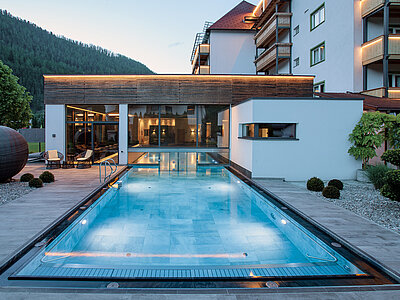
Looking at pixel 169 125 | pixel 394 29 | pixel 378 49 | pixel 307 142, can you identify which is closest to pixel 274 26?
pixel 394 29

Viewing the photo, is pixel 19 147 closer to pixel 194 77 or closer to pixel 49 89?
pixel 49 89

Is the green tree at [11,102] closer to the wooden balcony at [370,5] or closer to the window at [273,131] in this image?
the window at [273,131]

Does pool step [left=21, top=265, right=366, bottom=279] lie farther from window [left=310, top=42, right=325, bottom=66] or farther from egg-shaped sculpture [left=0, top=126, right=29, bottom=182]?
window [left=310, top=42, right=325, bottom=66]

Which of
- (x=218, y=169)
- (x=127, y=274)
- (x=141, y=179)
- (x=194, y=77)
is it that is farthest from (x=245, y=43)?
(x=127, y=274)

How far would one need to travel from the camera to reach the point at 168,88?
15.0 meters

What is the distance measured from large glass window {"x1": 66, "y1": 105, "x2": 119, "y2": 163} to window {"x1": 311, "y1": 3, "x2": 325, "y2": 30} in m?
13.3

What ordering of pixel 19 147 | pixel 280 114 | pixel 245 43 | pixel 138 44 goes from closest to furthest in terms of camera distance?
1. pixel 19 147
2. pixel 280 114
3. pixel 245 43
4. pixel 138 44

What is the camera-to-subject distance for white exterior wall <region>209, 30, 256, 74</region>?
88.0 ft

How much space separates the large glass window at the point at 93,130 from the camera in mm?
15242

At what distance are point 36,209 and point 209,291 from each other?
500 cm

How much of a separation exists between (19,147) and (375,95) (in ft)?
50.9

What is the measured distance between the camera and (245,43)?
27.6 m

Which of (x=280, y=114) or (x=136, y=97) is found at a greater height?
(x=136, y=97)

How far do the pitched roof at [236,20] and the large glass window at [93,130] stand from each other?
1543 centimetres
